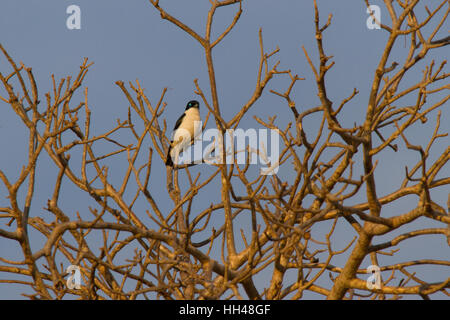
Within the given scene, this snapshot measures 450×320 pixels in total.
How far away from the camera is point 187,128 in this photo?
1085 cm

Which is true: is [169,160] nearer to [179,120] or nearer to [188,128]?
[188,128]

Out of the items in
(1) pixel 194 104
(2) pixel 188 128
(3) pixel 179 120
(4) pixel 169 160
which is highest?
(1) pixel 194 104

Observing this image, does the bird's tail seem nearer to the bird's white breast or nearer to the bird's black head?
the bird's white breast

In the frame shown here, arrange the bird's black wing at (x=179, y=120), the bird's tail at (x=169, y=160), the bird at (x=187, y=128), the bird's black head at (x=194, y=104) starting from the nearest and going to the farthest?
the bird's tail at (x=169, y=160) → the bird at (x=187, y=128) → the bird's black wing at (x=179, y=120) → the bird's black head at (x=194, y=104)

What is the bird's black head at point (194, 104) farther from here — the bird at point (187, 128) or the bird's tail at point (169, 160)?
the bird's tail at point (169, 160)

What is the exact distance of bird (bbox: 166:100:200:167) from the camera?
10.3m

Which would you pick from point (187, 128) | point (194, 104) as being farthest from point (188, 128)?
point (194, 104)

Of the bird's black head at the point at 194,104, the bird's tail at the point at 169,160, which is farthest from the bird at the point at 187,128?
the bird's tail at the point at 169,160

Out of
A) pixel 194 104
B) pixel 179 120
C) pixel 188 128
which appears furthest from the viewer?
pixel 194 104

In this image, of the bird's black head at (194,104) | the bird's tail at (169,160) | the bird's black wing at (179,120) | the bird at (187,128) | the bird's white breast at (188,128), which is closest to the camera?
the bird's tail at (169,160)

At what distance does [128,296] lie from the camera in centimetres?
508

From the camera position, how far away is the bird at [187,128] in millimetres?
10298
